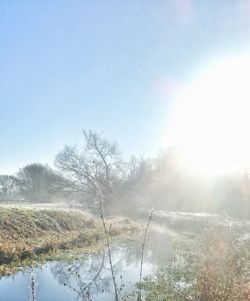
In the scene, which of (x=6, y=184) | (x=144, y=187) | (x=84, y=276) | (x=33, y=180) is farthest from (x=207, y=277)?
(x=6, y=184)

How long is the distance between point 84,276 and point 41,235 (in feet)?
33.5

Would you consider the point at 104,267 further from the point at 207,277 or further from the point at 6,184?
the point at 6,184

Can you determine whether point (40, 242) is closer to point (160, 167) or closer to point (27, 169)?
point (160, 167)

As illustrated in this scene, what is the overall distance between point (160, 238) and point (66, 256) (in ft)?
45.5

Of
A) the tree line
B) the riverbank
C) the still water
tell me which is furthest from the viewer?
the tree line

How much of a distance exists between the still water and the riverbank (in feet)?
5.10

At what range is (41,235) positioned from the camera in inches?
1161

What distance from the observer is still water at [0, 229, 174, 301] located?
54.3ft

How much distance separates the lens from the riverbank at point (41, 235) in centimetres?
2253

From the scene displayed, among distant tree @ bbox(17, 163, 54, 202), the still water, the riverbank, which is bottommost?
the still water

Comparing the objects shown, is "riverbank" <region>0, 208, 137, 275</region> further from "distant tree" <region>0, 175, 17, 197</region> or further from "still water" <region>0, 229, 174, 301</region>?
"distant tree" <region>0, 175, 17, 197</region>

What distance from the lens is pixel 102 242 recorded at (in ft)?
102

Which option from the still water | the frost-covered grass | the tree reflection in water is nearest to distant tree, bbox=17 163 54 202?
the tree reflection in water

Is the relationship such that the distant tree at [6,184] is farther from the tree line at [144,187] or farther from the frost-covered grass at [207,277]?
the frost-covered grass at [207,277]
